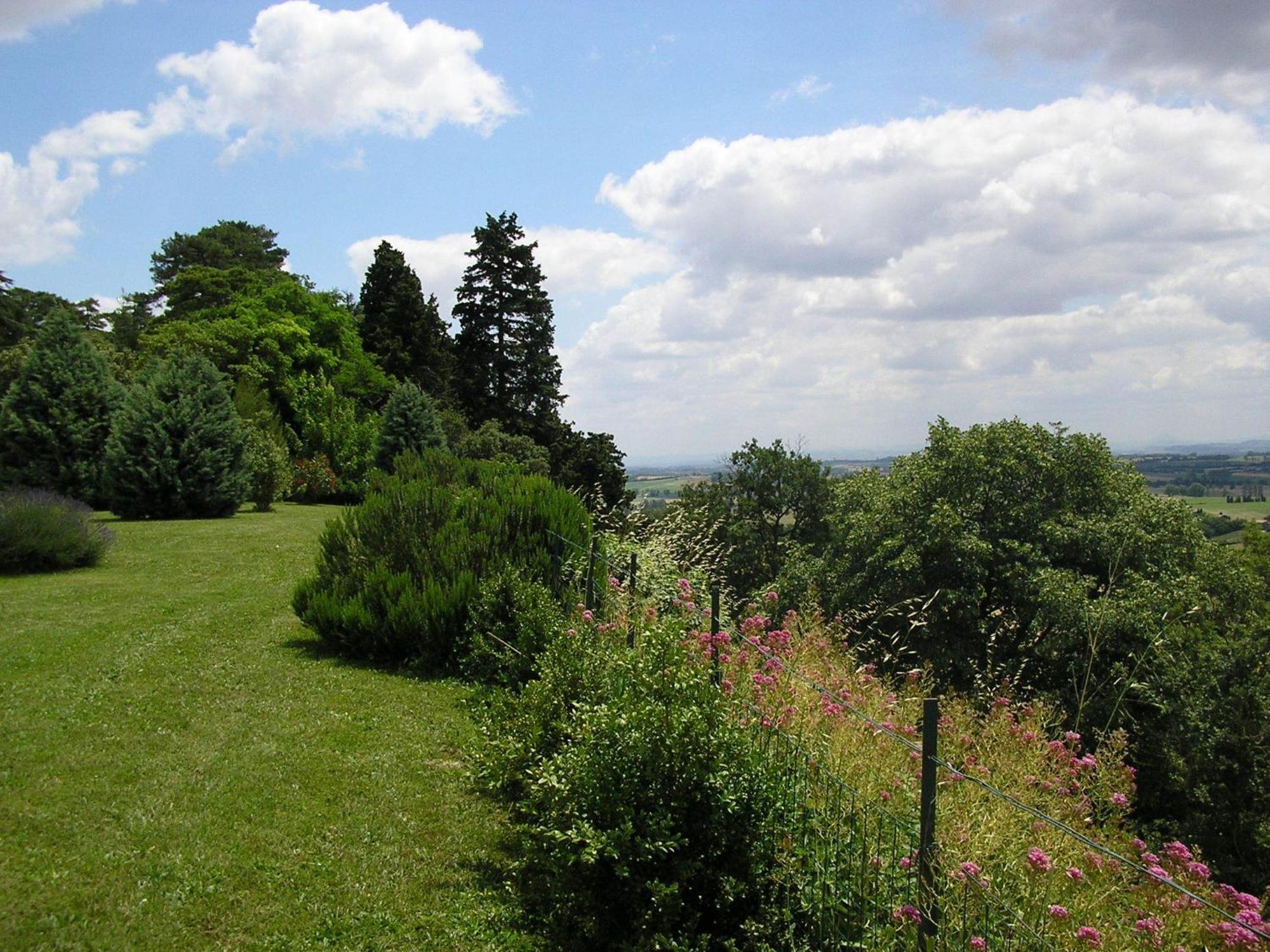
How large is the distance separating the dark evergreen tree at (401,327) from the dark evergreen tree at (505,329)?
7.32 ft

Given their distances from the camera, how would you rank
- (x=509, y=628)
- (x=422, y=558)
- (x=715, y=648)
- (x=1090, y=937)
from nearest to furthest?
(x=1090, y=937)
(x=715, y=648)
(x=509, y=628)
(x=422, y=558)

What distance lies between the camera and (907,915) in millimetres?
2709

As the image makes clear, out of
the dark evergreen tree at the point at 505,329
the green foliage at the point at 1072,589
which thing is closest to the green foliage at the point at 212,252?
the dark evergreen tree at the point at 505,329

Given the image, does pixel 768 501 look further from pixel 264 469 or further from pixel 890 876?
pixel 890 876

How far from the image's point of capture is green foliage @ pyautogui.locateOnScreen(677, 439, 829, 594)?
1127 inches

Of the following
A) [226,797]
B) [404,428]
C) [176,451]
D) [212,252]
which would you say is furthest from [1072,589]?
[212,252]

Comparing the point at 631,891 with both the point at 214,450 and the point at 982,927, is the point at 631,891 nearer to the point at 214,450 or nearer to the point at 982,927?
the point at 982,927

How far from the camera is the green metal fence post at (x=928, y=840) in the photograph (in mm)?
2691

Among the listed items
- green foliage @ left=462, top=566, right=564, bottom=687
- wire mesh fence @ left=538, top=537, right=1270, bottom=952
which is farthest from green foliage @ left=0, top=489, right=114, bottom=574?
wire mesh fence @ left=538, top=537, right=1270, bottom=952

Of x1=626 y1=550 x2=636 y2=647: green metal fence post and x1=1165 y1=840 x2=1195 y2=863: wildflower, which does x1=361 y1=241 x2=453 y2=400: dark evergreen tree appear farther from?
x1=1165 y1=840 x2=1195 y2=863: wildflower

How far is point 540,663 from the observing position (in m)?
5.22

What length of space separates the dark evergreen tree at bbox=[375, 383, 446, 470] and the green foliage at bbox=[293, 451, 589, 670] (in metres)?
17.4

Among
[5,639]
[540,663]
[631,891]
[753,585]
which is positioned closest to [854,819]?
[631,891]

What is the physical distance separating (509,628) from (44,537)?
8.29 meters
